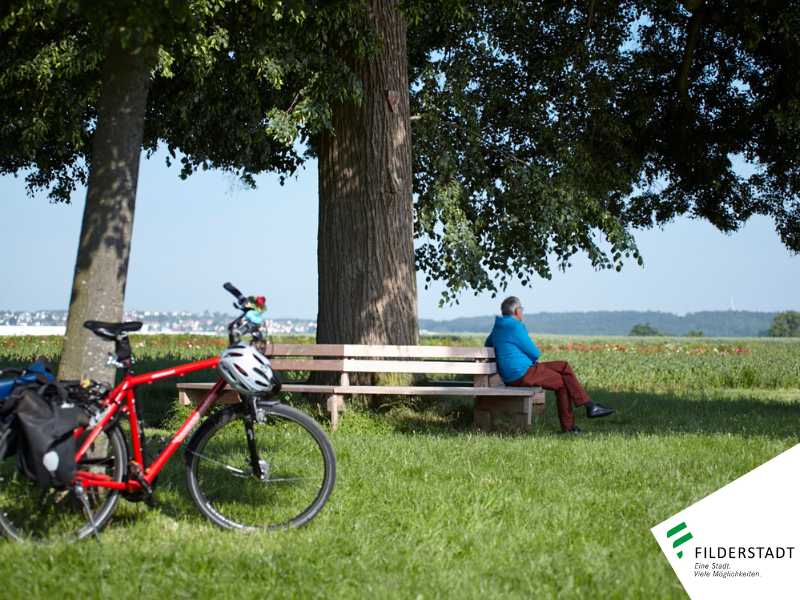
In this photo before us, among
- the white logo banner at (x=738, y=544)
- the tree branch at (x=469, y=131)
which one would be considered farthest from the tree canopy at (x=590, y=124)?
the white logo banner at (x=738, y=544)

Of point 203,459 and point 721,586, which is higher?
point 203,459

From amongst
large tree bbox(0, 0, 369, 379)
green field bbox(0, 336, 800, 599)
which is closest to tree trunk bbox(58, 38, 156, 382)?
large tree bbox(0, 0, 369, 379)

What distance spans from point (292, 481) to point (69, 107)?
21.9 feet

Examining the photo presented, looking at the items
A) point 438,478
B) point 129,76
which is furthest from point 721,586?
point 129,76

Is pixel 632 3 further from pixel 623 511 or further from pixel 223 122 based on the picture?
pixel 623 511

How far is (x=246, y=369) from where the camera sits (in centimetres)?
402

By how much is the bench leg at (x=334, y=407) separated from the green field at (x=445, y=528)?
10 centimetres

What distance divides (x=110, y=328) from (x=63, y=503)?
3.49ft

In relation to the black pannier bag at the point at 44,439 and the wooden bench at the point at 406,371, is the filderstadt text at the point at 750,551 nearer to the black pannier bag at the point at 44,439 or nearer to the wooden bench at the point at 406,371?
the black pannier bag at the point at 44,439

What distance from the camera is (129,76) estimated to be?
14.9ft

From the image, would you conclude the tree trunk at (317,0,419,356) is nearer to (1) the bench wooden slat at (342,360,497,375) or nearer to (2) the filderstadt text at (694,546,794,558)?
(1) the bench wooden slat at (342,360,497,375)

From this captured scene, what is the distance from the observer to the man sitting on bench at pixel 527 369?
8.15m

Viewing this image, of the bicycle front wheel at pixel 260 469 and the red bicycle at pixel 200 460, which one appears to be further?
the bicycle front wheel at pixel 260 469

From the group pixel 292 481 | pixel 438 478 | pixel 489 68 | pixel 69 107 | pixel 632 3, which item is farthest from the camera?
pixel 632 3
